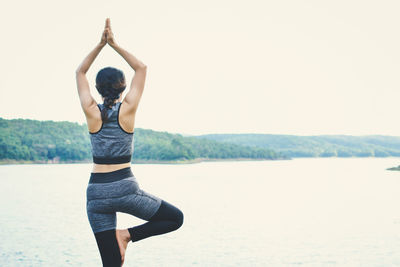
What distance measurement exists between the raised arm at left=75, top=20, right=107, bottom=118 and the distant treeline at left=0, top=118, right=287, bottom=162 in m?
131

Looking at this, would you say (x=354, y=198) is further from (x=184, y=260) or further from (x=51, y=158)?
(x=51, y=158)

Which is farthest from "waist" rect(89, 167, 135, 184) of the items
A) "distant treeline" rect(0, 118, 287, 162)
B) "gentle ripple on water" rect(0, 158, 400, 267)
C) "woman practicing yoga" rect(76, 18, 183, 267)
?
"distant treeline" rect(0, 118, 287, 162)

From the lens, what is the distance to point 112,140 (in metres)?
3.46

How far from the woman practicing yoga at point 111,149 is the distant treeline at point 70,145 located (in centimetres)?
13106

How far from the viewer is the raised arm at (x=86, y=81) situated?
346cm

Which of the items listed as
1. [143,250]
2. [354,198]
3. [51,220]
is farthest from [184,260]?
[354,198]

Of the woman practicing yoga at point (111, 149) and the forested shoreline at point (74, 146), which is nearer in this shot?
the woman practicing yoga at point (111, 149)

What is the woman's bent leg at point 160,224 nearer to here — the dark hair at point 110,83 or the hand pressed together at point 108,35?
the dark hair at point 110,83

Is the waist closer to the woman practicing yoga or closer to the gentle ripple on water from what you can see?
the woman practicing yoga

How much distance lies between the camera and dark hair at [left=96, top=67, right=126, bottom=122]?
11.6ft

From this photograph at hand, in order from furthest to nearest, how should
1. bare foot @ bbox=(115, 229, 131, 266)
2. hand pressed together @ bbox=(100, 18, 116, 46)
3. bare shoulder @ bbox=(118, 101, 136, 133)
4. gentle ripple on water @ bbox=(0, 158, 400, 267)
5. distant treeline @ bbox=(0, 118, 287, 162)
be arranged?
distant treeline @ bbox=(0, 118, 287, 162), gentle ripple on water @ bbox=(0, 158, 400, 267), bare foot @ bbox=(115, 229, 131, 266), hand pressed together @ bbox=(100, 18, 116, 46), bare shoulder @ bbox=(118, 101, 136, 133)

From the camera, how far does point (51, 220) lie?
33.0 meters

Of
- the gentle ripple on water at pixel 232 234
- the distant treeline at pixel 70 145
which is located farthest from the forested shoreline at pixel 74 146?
the gentle ripple on water at pixel 232 234

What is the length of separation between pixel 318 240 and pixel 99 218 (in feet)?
73.8
